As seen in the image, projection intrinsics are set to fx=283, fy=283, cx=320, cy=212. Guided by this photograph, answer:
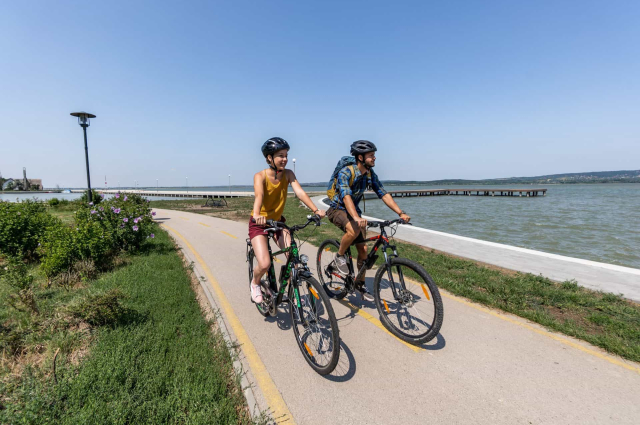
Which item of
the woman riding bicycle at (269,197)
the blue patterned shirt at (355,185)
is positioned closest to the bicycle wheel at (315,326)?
the woman riding bicycle at (269,197)

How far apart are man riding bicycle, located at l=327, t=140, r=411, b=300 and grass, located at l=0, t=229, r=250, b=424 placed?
2.11m

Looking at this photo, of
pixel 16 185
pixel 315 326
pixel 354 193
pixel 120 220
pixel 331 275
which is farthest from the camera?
pixel 16 185

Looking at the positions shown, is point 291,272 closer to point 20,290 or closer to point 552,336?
point 552,336

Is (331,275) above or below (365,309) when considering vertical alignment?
above

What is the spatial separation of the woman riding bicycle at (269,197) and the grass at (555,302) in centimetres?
342

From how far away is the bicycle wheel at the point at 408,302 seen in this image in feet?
10.6

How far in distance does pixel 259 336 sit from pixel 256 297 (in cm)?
51

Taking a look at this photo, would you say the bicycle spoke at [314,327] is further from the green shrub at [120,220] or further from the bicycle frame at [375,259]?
the green shrub at [120,220]

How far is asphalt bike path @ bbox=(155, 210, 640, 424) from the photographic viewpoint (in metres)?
2.41

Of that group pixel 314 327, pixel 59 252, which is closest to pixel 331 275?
pixel 314 327

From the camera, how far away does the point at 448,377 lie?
285 cm

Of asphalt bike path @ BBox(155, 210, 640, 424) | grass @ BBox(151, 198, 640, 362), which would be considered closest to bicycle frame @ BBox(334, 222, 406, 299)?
asphalt bike path @ BBox(155, 210, 640, 424)

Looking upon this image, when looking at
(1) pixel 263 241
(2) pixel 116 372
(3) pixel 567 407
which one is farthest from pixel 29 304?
(3) pixel 567 407

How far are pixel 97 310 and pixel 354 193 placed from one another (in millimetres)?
3707
